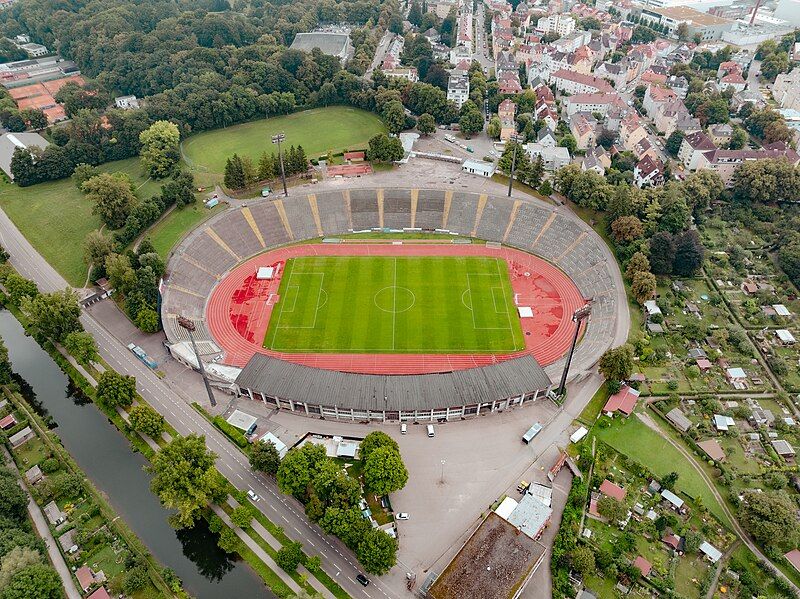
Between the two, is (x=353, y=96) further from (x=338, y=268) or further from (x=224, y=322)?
(x=224, y=322)

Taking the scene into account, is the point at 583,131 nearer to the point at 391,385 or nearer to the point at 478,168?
the point at 478,168

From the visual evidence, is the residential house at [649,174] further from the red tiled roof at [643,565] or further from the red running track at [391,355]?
the red tiled roof at [643,565]

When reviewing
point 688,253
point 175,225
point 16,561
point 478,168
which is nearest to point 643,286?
point 688,253

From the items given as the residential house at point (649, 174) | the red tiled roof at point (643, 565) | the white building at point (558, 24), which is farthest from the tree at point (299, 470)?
the white building at point (558, 24)

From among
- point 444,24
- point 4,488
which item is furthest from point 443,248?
point 444,24

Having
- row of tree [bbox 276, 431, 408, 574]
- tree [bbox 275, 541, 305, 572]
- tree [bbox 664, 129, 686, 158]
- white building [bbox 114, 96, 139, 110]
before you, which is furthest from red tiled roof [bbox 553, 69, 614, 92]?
tree [bbox 275, 541, 305, 572]

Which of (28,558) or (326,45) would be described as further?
(326,45)
